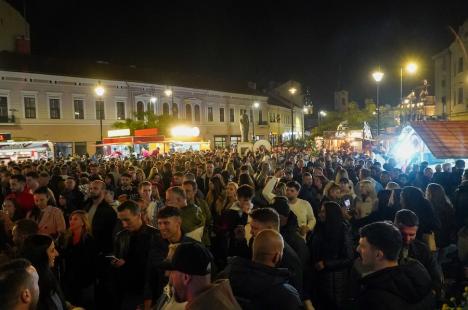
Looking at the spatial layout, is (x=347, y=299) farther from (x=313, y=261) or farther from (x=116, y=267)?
(x=116, y=267)

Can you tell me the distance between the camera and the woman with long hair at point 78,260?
16.9 feet

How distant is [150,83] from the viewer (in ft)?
159

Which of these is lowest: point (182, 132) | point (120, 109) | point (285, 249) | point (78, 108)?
point (285, 249)

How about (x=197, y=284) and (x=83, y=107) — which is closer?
(x=197, y=284)

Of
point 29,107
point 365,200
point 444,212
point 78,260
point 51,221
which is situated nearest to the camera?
point 78,260

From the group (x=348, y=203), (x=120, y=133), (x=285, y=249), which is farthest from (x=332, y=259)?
(x=120, y=133)

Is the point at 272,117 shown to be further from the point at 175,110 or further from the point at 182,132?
the point at 182,132

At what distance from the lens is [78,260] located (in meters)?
5.16

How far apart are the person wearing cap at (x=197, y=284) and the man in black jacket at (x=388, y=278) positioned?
114cm

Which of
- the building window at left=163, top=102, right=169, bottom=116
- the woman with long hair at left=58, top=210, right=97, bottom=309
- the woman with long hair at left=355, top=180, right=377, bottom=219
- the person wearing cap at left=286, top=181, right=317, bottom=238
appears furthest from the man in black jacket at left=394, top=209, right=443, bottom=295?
the building window at left=163, top=102, right=169, bottom=116

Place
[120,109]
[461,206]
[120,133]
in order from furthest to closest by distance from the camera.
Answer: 1. [120,109]
2. [120,133]
3. [461,206]

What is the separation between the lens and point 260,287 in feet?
9.93

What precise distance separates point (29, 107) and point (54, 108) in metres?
2.37

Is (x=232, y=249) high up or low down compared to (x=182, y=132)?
down
